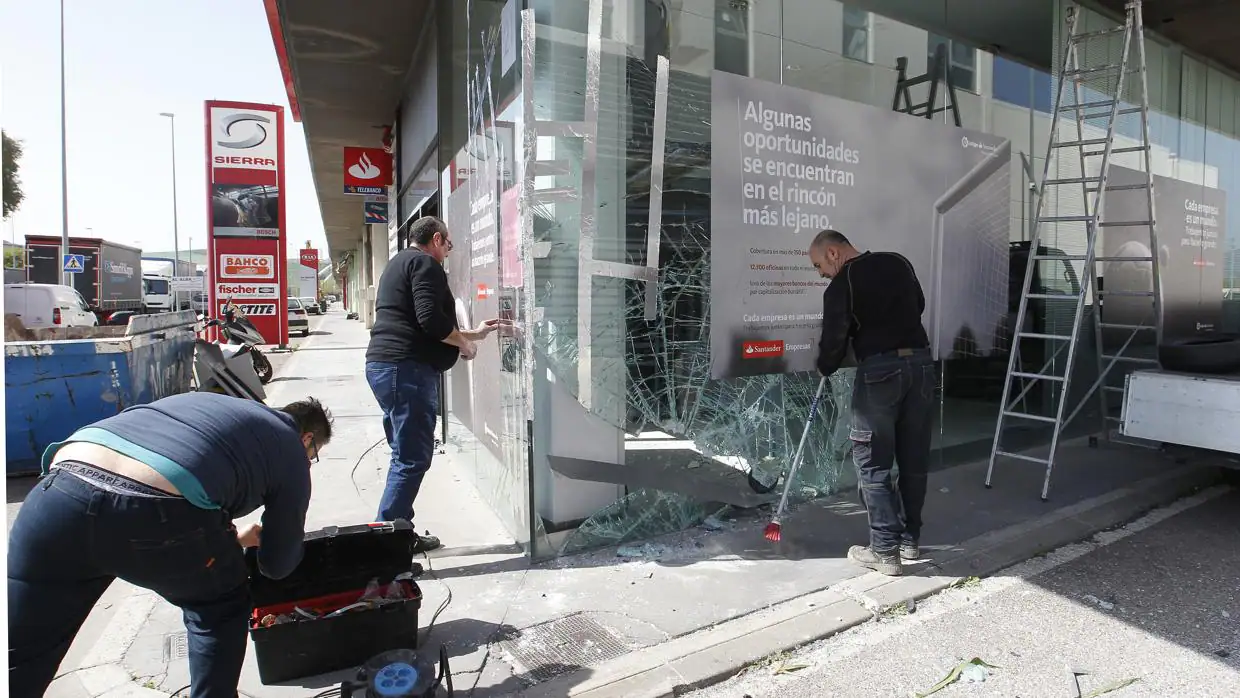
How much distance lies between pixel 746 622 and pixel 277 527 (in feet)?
6.71

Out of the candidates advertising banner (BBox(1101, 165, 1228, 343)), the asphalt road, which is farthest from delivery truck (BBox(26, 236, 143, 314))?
advertising banner (BBox(1101, 165, 1228, 343))

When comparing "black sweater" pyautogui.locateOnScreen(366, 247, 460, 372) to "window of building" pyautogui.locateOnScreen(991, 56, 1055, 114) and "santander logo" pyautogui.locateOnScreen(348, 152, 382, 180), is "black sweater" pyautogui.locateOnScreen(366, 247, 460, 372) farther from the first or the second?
"santander logo" pyautogui.locateOnScreen(348, 152, 382, 180)

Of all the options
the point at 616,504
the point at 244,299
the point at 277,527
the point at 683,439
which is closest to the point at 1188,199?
the point at 683,439

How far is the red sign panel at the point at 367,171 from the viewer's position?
435 inches

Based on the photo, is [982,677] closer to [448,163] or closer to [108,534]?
[108,534]

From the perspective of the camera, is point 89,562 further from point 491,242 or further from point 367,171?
point 367,171

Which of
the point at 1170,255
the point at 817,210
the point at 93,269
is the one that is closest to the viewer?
the point at 817,210

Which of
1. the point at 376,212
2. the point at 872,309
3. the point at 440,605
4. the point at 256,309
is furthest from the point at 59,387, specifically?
the point at 256,309

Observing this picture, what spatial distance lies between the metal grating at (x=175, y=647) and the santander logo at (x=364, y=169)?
29.7ft

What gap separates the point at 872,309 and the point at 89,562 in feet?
11.1

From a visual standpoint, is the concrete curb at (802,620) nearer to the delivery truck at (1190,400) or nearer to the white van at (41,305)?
the delivery truck at (1190,400)

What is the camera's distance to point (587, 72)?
147 inches

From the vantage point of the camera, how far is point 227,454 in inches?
79.9

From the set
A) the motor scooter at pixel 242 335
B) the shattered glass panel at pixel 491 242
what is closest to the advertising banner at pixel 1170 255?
the shattered glass panel at pixel 491 242
